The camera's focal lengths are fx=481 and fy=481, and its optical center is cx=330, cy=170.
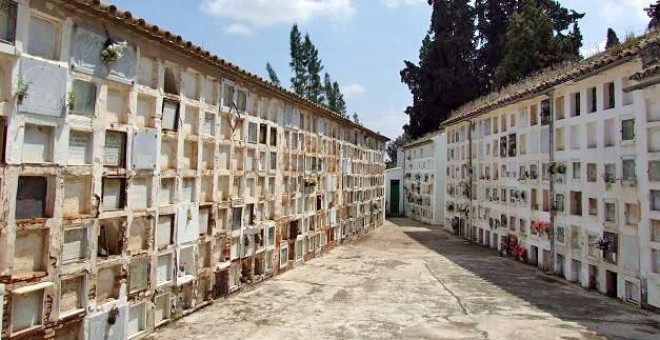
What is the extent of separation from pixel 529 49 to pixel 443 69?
311 inches

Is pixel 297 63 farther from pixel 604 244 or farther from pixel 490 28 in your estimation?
pixel 604 244

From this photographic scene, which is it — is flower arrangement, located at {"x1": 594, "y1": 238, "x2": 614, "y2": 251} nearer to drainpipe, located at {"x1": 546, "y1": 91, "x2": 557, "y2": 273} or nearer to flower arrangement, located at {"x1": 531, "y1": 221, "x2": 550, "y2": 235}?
drainpipe, located at {"x1": 546, "y1": 91, "x2": 557, "y2": 273}

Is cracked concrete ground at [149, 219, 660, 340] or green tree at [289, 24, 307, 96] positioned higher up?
green tree at [289, 24, 307, 96]

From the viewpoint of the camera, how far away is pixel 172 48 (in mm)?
7461

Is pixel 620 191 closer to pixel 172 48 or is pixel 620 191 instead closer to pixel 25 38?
pixel 172 48

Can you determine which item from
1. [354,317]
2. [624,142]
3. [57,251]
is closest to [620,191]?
[624,142]

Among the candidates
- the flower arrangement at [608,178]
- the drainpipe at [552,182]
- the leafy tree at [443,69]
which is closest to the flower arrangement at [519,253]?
the drainpipe at [552,182]

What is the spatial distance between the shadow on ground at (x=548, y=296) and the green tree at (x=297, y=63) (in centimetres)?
2827

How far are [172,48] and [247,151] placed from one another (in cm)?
329

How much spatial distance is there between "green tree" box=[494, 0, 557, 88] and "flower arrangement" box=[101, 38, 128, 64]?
30618 millimetres

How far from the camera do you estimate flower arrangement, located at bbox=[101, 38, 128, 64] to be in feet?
19.9

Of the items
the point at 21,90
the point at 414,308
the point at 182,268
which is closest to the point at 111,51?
the point at 21,90

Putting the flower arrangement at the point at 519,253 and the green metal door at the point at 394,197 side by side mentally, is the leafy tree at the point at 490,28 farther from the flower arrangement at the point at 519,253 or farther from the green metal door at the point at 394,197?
the flower arrangement at the point at 519,253

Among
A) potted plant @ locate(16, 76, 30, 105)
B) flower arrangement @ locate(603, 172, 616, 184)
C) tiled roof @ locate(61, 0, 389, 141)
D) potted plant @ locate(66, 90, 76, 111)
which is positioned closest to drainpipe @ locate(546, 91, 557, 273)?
flower arrangement @ locate(603, 172, 616, 184)
